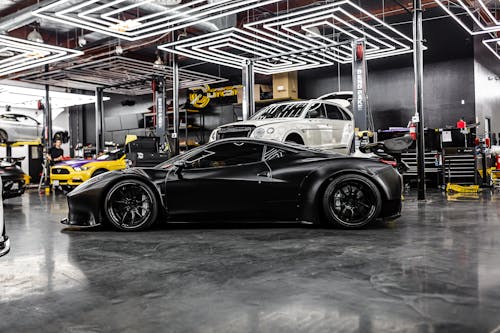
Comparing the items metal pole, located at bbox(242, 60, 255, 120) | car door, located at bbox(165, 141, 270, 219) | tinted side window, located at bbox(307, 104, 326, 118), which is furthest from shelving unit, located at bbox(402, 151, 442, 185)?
car door, located at bbox(165, 141, 270, 219)

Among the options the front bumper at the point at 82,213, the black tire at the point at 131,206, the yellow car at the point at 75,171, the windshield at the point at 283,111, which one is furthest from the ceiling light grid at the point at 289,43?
the front bumper at the point at 82,213

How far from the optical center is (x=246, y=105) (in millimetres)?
13211

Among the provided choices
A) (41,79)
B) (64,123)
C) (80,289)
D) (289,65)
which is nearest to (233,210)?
(80,289)

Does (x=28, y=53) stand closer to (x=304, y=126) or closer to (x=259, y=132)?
(x=259, y=132)

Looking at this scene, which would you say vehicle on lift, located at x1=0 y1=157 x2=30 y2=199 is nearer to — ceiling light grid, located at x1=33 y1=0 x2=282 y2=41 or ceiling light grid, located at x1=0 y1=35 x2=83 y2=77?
ceiling light grid, located at x1=33 y1=0 x2=282 y2=41

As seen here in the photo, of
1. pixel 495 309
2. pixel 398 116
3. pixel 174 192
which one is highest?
pixel 398 116

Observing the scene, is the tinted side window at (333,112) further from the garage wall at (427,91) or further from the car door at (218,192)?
the garage wall at (427,91)

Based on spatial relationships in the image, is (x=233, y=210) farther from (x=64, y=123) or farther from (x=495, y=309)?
(x=64, y=123)

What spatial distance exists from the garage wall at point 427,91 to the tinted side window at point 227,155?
11.1 m

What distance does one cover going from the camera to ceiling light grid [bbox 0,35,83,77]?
40.8 feet

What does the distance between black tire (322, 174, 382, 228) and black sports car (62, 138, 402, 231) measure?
11 mm

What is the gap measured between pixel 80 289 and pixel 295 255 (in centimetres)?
176

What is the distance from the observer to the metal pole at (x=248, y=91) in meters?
13.2

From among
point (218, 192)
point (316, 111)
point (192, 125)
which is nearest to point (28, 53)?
point (192, 125)
